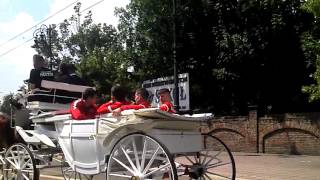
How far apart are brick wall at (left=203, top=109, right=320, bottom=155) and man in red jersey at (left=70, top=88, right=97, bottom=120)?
619 inches

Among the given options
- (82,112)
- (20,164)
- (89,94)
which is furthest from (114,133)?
(20,164)

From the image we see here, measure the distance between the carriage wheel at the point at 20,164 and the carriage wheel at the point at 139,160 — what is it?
2462 millimetres

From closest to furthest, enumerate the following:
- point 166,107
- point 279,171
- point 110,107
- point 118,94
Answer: point 166,107, point 110,107, point 118,94, point 279,171

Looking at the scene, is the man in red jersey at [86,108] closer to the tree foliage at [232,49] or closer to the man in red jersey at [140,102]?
the man in red jersey at [140,102]

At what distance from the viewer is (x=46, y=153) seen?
34.6ft

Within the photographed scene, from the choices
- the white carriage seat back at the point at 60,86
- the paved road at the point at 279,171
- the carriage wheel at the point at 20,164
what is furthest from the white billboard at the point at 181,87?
the carriage wheel at the point at 20,164

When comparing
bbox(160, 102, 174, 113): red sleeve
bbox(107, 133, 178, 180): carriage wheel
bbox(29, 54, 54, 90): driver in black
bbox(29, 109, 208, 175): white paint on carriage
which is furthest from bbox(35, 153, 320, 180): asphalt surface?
bbox(107, 133, 178, 180): carriage wheel

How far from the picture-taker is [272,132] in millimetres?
25016

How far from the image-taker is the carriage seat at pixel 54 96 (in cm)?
1063

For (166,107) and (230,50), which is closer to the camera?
(166,107)

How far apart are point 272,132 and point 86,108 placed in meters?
17.2

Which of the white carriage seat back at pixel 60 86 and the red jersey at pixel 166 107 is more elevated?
the white carriage seat back at pixel 60 86

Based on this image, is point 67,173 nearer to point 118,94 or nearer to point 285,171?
point 118,94

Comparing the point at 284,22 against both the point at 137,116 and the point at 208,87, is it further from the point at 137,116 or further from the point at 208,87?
the point at 137,116
